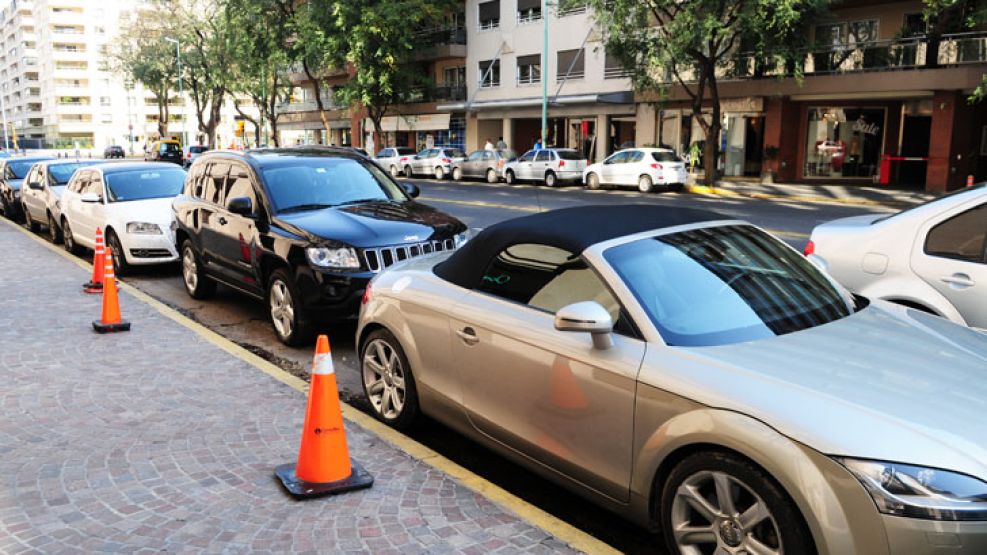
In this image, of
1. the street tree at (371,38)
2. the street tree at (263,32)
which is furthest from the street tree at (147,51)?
the street tree at (371,38)

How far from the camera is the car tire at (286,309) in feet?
23.2

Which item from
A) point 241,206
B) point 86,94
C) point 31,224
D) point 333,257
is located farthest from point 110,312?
point 86,94

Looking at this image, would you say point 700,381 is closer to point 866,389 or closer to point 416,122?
point 866,389

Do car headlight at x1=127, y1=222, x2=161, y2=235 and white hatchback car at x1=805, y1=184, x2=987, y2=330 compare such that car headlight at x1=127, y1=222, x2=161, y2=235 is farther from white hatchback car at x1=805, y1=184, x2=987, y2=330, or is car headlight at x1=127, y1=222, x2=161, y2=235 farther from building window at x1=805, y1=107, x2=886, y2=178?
building window at x1=805, y1=107, x2=886, y2=178

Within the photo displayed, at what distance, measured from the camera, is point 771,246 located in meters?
4.38

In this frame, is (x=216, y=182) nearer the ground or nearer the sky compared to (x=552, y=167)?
nearer the sky

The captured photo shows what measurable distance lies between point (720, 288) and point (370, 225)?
4230mm

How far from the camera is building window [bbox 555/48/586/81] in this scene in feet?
124

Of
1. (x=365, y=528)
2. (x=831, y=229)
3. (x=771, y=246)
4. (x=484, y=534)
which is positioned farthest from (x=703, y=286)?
(x=831, y=229)

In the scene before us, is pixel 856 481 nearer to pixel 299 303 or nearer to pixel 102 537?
pixel 102 537

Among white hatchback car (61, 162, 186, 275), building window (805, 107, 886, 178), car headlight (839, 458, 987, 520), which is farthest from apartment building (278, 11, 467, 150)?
car headlight (839, 458, 987, 520)

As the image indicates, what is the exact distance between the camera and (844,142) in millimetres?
30078

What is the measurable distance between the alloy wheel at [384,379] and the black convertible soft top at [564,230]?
65 cm

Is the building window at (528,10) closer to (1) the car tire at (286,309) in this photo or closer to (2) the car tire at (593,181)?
(2) the car tire at (593,181)
